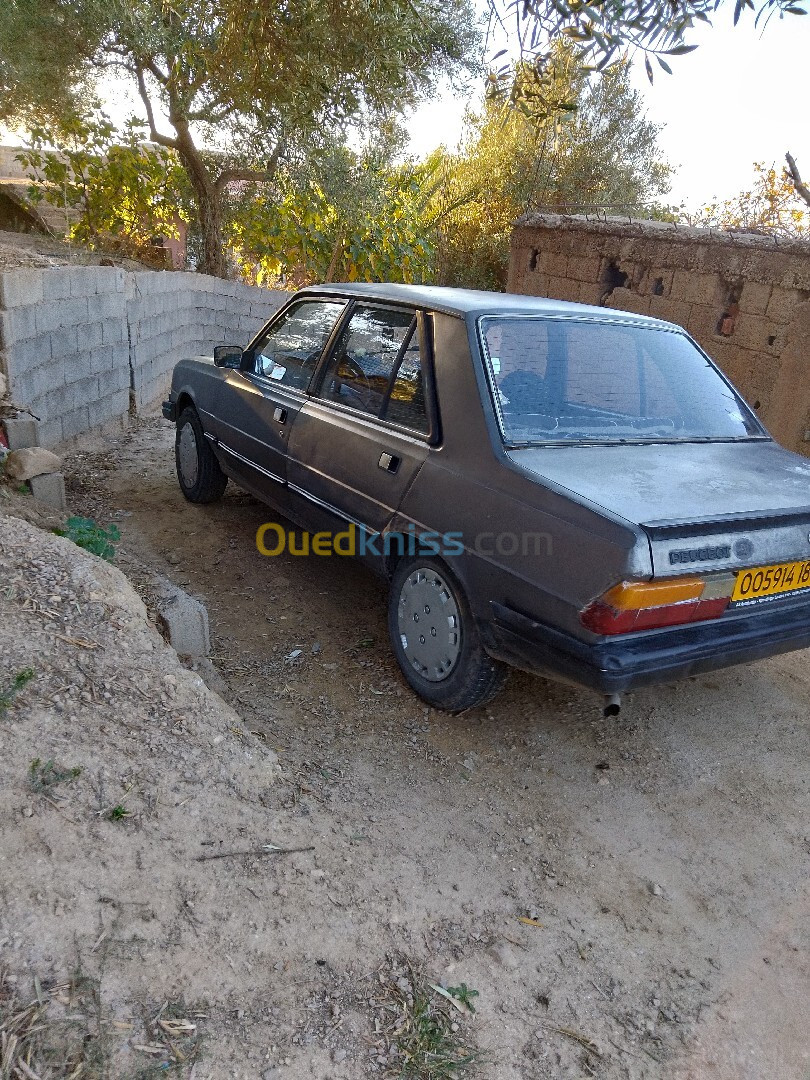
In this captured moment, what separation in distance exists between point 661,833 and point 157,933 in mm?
1697

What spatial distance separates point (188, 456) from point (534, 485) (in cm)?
334

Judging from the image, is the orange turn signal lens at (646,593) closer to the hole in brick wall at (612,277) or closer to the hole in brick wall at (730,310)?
the hole in brick wall at (730,310)

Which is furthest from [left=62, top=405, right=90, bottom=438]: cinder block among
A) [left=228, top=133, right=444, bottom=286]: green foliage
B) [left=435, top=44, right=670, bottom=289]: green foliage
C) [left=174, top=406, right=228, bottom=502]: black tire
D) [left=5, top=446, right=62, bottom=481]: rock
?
[left=435, top=44, right=670, bottom=289]: green foliage

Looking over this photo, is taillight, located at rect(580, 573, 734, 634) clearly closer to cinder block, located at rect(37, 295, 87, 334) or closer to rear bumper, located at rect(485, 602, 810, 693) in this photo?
rear bumper, located at rect(485, 602, 810, 693)

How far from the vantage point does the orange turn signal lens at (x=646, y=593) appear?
241cm

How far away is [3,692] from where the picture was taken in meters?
2.48

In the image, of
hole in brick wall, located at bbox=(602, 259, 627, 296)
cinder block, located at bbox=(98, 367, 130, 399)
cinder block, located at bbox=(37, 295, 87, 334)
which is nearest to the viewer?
cinder block, located at bbox=(37, 295, 87, 334)

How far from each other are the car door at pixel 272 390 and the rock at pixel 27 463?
1.00 m

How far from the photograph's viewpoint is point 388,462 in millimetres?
3348

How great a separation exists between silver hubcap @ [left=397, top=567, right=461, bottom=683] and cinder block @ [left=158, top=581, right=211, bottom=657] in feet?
2.89

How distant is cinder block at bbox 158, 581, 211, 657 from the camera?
3.37 metres

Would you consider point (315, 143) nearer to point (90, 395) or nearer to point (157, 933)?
point (90, 395)

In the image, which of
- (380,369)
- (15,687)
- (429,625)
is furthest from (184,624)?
(380,369)

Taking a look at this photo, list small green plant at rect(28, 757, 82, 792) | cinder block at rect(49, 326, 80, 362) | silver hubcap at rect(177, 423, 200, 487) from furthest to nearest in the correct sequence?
cinder block at rect(49, 326, 80, 362)
silver hubcap at rect(177, 423, 200, 487)
small green plant at rect(28, 757, 82, 792)
